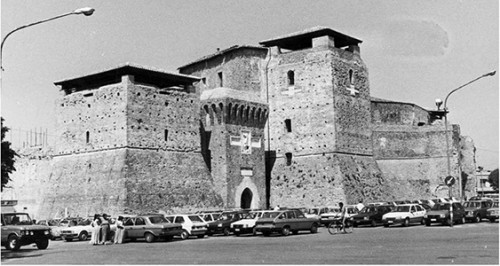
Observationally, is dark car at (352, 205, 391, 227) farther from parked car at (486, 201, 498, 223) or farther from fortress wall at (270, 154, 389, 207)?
fortress wall at (270, 154, 389, 207)

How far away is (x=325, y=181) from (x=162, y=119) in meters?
11.8

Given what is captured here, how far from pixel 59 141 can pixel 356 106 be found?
20.4 meters

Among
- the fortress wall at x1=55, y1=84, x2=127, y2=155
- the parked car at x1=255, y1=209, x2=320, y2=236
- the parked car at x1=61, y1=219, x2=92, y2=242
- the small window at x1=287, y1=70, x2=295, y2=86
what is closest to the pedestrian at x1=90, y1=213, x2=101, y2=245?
the parked car at x1=61, y1=219, x2=92, y2=242

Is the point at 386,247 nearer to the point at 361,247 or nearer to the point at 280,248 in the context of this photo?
the point at 361,247

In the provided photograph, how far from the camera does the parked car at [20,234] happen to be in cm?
2305

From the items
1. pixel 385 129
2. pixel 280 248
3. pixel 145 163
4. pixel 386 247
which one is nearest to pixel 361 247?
pixel 386 247

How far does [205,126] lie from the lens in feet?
A: 145

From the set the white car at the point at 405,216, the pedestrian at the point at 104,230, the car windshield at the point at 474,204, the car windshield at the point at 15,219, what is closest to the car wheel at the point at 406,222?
the white car at the point at 405,216

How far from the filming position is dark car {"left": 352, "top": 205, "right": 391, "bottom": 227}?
3334cm

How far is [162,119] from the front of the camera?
39.6 meters

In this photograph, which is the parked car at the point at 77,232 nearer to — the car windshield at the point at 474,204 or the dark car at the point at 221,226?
the dark car at the point at 221,226

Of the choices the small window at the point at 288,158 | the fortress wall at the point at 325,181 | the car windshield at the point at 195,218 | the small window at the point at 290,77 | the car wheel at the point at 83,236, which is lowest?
the car wheel at the point at 83,236

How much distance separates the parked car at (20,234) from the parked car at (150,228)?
156 inches

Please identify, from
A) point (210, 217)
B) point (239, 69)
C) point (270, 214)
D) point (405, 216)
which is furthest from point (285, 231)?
point (239, 69)
